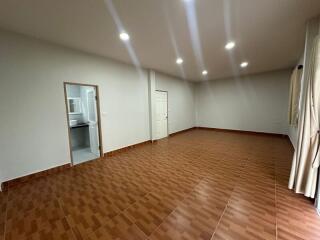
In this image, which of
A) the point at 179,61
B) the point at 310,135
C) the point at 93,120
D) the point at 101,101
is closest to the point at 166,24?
the point at 179,61

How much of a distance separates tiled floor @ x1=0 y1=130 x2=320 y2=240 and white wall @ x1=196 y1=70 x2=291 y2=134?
11.4 ft

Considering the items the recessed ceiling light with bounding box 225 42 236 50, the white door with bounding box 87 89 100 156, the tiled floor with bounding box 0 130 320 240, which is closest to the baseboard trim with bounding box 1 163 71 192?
the tiled floor with bounding box 0 130 320 240

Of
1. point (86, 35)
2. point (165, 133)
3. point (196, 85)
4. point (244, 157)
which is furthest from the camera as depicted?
point (196, 85)

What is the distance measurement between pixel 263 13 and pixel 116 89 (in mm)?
3699

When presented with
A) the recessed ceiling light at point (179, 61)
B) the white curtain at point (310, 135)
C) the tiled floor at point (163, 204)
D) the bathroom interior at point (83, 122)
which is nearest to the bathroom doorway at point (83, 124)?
the bathroom interior at point (83, 122)

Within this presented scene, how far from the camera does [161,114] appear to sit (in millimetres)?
6348

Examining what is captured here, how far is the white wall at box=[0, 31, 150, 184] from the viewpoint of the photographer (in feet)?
8.76

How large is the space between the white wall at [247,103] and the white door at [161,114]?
9.53 ft

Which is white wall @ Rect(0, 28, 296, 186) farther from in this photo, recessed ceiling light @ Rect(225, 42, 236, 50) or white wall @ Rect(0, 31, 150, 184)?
recessed ceiling light @ Rect(225, 42, 236, 50)

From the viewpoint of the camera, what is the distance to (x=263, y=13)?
2213 mm

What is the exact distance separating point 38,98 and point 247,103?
25.2ft

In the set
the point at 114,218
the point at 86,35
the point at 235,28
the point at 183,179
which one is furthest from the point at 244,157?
the point at 86,35

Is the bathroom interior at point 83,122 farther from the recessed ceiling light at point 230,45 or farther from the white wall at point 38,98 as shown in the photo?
the recessed ceiling light at point 230,45

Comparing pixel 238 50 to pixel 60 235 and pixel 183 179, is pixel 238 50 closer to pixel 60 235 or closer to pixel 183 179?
pixel 183 179
